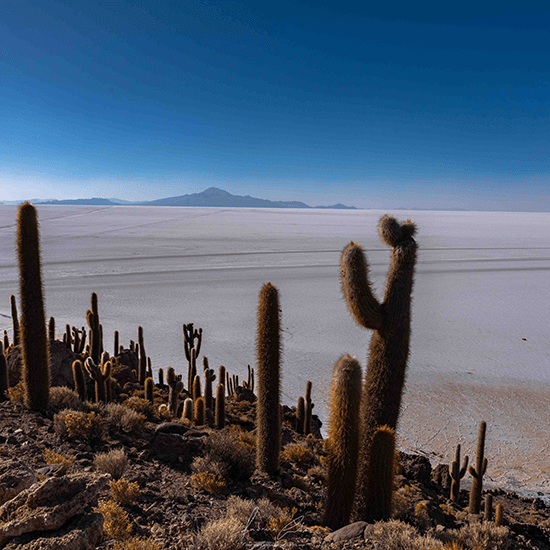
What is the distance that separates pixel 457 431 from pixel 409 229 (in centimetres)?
595

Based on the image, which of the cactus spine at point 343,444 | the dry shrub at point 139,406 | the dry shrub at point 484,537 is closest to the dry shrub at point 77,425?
the dry shrub at point 139,406

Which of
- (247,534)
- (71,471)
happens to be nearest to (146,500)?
(71,471)

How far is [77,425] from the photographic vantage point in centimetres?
552

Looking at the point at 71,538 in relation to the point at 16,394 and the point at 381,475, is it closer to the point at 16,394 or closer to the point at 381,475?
the point at 381,475

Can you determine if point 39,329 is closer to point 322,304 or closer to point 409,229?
point 409,229

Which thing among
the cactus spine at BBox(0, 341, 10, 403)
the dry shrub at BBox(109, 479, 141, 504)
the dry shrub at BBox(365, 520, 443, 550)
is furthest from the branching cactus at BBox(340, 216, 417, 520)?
the cactus spine at BBox(0, 341, 10, 403)

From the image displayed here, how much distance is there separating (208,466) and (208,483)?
38cm

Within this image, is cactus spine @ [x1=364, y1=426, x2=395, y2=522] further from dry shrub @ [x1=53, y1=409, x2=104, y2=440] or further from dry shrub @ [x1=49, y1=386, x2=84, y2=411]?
dry shrub @ [x1=49, y1=386, x2=84, y2=411]

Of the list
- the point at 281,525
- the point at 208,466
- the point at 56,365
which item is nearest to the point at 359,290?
the point at 281,525

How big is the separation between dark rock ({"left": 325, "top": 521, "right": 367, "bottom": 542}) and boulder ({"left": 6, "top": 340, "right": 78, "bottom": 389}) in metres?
5.82

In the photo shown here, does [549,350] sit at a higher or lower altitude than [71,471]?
lower

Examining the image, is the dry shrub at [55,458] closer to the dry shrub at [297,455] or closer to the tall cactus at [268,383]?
the tall cactus at [268,383]

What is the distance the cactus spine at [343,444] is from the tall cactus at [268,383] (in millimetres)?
1141

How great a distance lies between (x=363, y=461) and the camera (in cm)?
517
